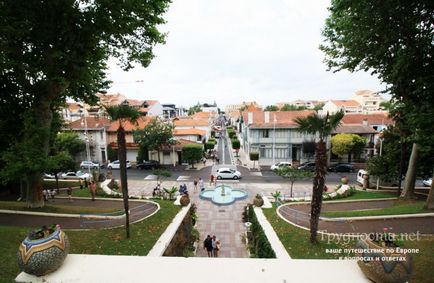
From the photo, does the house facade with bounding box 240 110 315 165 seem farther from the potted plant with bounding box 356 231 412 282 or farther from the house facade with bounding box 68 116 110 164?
the potted plant with bounding box 356 231 412 282

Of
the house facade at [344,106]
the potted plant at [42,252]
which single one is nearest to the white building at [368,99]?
the house facade at [344,106]

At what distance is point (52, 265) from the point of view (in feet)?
28.1

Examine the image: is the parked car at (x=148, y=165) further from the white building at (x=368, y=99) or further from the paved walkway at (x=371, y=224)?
the white building at (x=368, y=99)

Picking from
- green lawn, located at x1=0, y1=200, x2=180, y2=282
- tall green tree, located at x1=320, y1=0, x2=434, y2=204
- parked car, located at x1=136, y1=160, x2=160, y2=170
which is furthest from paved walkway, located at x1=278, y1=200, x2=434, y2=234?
parked car, located at x1=136, y1=160, x2=160, y2=170

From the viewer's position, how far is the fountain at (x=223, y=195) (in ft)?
84.8

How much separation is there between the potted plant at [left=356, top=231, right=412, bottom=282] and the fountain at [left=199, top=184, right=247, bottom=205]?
17165 millimetres

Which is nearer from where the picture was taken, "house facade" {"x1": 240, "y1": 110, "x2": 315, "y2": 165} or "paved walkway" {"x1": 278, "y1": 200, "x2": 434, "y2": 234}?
"paved walkway" {"x1": 278, "y1": 200, "x2": 434, "y2": 234}

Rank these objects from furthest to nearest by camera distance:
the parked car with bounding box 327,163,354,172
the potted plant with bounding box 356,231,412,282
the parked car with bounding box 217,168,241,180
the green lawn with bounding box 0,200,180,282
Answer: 1. the parked car with bounding box 327,163,354,172
2. the parked car with bounding box 217,168,241,180
3. the green lawn with bounding box 0,200,180,282
4. the potted plant with bounding box 356,231,412,282

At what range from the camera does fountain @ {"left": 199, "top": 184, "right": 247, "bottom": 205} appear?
84.8 feet

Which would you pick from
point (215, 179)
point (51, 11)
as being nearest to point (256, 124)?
point (215, 179)

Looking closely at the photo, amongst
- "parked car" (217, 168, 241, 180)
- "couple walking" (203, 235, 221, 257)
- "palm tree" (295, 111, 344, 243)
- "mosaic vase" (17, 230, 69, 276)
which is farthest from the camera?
"parked car" (217, 168, 241, 180)

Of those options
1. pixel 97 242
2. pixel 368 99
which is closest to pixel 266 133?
pixel 97 242

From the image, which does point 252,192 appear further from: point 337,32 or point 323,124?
point 323,124

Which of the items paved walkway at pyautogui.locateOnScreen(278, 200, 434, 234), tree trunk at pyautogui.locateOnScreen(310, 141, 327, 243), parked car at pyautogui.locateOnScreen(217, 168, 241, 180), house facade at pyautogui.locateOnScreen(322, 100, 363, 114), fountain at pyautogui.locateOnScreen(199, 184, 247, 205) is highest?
house facade at pyautogui.locateOnScreen(322, 100, 363, 114)
